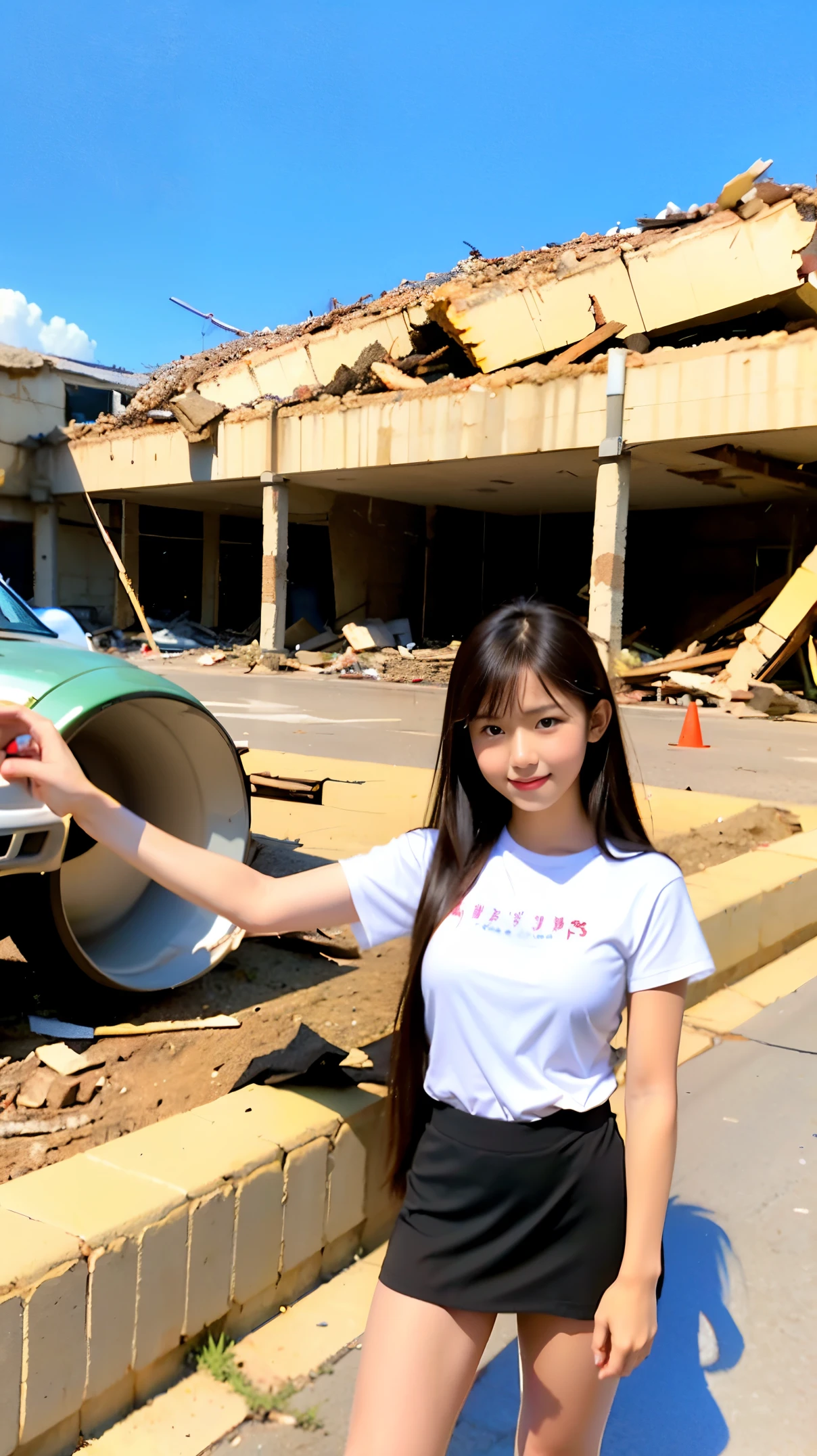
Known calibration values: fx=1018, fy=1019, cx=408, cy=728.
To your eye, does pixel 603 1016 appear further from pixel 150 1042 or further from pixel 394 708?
pixel 394 708

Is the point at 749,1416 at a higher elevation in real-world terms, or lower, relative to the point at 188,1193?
lower

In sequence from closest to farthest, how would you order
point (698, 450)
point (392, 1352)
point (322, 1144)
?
point (392, 1352) → point (322, 1144) → point (698, 450)

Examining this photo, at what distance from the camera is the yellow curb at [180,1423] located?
74.7 inches

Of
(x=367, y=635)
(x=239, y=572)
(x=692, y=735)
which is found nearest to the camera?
(x=692, y=735)

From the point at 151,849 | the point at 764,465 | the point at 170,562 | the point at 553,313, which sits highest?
the point at 553,313

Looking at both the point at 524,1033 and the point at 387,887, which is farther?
the point at 387,887

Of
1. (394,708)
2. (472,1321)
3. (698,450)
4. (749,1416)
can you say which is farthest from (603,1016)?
(698,450)

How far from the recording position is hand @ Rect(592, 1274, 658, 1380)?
147 centimetres

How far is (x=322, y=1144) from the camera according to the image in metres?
2.31

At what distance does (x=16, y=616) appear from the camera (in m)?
3.80

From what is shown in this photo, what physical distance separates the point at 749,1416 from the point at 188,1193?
1266 mm

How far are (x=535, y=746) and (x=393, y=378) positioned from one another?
18832 millimetres

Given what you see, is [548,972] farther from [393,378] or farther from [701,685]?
[393,378]

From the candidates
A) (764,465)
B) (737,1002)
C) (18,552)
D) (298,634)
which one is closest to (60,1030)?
(737,1002)
